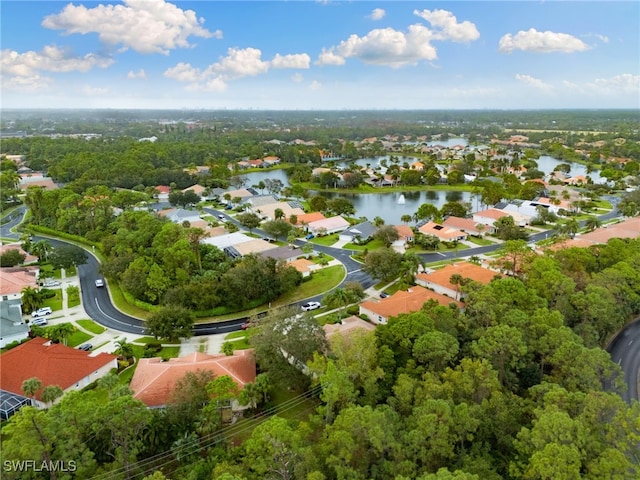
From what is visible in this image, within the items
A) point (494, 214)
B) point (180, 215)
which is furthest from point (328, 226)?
point (494, 214)

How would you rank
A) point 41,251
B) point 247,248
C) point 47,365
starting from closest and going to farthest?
1. point 47,365
2. point 41,251
3. point 247,248

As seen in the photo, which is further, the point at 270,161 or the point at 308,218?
the point at 270,161

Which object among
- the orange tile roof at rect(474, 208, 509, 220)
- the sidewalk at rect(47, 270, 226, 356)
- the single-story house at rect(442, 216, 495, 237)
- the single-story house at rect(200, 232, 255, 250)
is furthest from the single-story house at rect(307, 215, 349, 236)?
the sidewalk at rect(47, 270, 226, 356)

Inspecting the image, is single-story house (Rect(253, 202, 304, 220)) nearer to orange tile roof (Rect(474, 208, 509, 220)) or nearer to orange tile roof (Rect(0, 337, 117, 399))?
orange tile roof (Rect(474, 208, 509, 220))

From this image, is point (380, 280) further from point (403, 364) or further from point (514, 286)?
point (403, 364)

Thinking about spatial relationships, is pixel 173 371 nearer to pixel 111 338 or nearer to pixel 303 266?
pixel 111 338

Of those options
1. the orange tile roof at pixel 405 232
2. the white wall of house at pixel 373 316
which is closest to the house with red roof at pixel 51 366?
the white wall of house at pixel 373 316

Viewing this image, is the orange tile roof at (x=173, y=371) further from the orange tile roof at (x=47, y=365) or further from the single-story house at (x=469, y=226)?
the single-story house at (x=469, y=226)
